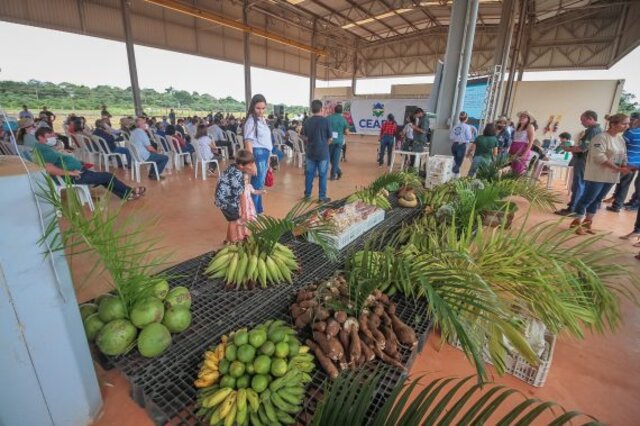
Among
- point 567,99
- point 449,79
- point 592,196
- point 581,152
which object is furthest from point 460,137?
point 567,99

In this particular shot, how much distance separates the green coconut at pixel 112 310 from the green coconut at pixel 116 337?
0.07 meters

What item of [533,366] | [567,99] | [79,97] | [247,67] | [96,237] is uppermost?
[247,67]

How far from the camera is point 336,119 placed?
6469mm

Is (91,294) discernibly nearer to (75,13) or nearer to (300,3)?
(75,13)

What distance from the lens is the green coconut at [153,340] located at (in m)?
1.40

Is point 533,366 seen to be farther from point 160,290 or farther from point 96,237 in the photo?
point 96,237

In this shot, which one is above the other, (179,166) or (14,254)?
(14,254)

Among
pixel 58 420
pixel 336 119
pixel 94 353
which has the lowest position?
pixel 58 420

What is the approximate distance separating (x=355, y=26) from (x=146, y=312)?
18288 mm

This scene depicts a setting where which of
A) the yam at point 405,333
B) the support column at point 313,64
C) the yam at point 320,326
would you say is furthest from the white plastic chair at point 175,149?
the support column at point 313,64

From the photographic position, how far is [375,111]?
16.2m

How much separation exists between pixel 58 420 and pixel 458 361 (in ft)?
6.81

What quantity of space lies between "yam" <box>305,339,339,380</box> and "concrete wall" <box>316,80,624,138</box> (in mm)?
14262

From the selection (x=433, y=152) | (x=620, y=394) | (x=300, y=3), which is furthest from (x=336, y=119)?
(x=300, y=3)
